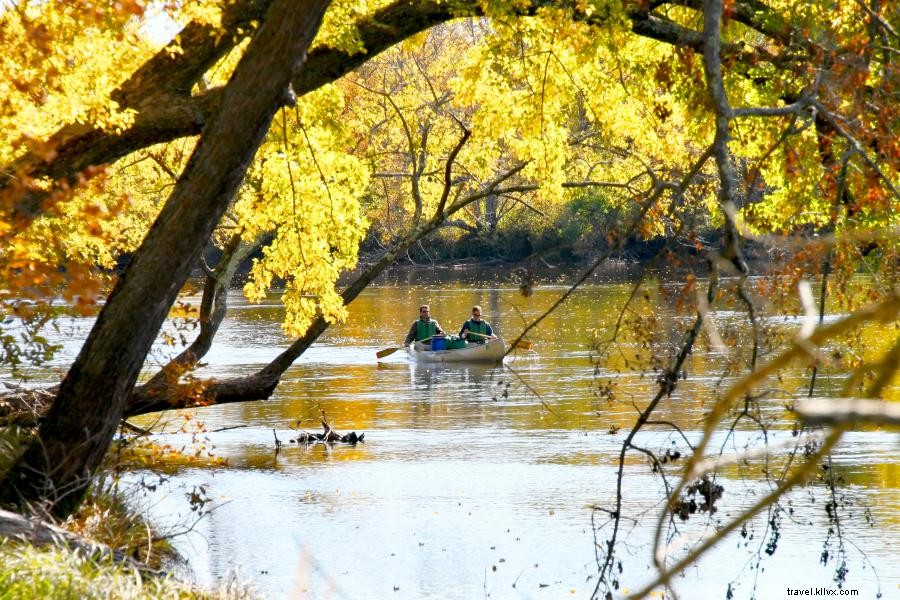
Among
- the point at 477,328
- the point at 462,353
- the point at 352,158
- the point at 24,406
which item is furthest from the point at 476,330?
the point at 24,406

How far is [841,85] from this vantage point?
5.93m

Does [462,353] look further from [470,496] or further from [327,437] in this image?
[470,496]

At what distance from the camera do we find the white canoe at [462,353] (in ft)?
95.6

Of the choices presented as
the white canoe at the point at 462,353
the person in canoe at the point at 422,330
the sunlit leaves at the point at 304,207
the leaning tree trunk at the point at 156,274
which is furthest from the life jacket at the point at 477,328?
the leaning tree trunk at the point at 156,274

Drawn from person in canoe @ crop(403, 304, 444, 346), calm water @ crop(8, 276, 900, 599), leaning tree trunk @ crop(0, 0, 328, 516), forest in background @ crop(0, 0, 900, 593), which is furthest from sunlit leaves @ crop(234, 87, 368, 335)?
person in canoe @ crop(403, 304, 444, 346)

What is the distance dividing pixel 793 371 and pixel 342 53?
1641 centimetres

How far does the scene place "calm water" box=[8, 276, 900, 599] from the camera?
11.8 metres

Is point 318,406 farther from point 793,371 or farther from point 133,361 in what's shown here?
point 133,361

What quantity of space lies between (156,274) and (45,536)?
194 centimetres

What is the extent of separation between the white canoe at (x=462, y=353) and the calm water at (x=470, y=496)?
2.06 m

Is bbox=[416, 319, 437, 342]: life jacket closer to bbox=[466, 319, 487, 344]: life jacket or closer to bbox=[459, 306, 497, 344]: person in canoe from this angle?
bbox=[459, 306, 497, 344]: person in canoe

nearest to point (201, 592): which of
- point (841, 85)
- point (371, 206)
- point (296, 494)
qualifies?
point (841, 85)

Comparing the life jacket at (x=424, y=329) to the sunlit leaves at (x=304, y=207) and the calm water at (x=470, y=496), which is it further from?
the sunlit leaves at (x=304, y=207)

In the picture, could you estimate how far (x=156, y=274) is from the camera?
26.6 ft
